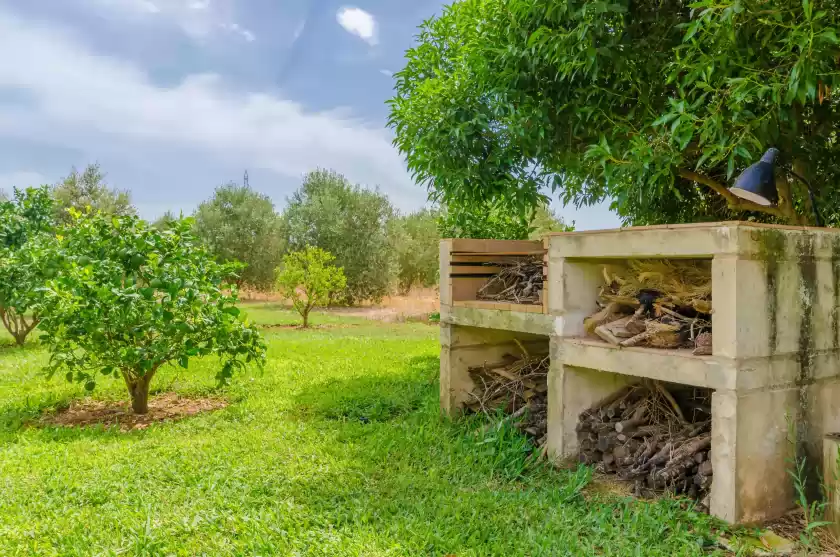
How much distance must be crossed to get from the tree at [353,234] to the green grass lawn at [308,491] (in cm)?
1618

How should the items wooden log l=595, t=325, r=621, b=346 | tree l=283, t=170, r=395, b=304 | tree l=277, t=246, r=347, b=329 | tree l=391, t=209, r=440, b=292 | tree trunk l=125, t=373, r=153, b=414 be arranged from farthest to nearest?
tree l=391, t=209, r=440, b=292
tree l=283, t=170, r=395, b=304
tree l=277, t=246, r=347, b=329
tree trunk l=125, t=373, r=153, b=414
wooden log l=595, t=325, r=621, b=346

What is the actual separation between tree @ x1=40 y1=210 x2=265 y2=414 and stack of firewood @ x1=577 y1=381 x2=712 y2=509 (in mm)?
3587

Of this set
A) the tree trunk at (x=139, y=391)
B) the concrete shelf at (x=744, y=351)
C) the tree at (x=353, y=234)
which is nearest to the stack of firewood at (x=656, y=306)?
the concrete shelf at (x=744, y=351)

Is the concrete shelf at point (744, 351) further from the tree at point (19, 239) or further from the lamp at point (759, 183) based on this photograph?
the tree at point (19, 239)

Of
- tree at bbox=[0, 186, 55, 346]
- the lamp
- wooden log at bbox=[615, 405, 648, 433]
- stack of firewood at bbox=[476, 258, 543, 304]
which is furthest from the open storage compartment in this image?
tree at bbox=[0, 186, 55, 346]

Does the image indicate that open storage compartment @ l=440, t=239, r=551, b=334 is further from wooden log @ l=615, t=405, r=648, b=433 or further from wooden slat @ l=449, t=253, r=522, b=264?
wooden log @ l=615, t=405, r=648, b=433

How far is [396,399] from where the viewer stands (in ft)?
21.4

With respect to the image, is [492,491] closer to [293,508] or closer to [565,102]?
[293,508]

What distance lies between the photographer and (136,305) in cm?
559

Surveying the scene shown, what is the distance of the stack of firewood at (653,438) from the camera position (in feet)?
13.4

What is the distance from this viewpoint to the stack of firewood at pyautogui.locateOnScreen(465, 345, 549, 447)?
530 cm

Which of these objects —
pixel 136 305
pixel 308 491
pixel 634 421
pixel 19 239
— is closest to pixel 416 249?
pixel 19 239

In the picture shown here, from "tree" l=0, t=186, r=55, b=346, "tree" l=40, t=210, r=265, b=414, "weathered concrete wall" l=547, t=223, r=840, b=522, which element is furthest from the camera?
"tree" l=0, t=186, r=55, b=346

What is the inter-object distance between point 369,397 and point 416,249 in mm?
18735
